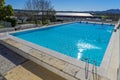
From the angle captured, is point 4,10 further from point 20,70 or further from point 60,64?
Answer: point 60,64

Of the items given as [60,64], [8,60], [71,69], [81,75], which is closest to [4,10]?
[8,60]

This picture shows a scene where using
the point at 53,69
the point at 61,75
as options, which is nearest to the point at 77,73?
the point at 61,75

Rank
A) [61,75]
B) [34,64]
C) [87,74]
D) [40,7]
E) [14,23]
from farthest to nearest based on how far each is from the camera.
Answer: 1. [40,7]
2. [14,23]
3. [34,64]
4. [61,75]
5. [87,74]

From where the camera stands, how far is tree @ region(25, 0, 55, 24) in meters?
18.9

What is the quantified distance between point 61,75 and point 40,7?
1611cm

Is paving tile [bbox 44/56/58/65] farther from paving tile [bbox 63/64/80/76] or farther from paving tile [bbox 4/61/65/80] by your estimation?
paving tile [bbox 63/64/80/76]

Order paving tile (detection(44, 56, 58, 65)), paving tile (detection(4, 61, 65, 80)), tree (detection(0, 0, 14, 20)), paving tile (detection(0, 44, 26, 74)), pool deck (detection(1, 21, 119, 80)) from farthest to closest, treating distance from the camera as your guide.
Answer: tree (detection(0, 0, 14, 20)), paving tile (detection(0, 44, 26, 74)), paving tile (detection(44, 56, 58, 65)), paving tile (detection(4, 61, 65, 80)), pool deck (detection(1, 21, 119, 80))

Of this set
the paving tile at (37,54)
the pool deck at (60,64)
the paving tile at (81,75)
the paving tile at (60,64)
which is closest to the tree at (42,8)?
the pool deck at (60,64)

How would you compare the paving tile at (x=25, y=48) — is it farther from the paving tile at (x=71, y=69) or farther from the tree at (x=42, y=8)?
the tree at (x=42, y=8)

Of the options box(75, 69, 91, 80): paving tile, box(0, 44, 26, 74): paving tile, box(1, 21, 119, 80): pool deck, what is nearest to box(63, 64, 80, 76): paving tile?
box(1, 21, 119, 80): pool deck

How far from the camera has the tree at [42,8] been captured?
746 inches

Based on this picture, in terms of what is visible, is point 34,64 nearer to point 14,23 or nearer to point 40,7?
point 14,23

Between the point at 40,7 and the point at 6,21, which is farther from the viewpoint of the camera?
the point at 40,7

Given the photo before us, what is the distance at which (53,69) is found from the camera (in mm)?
4715
